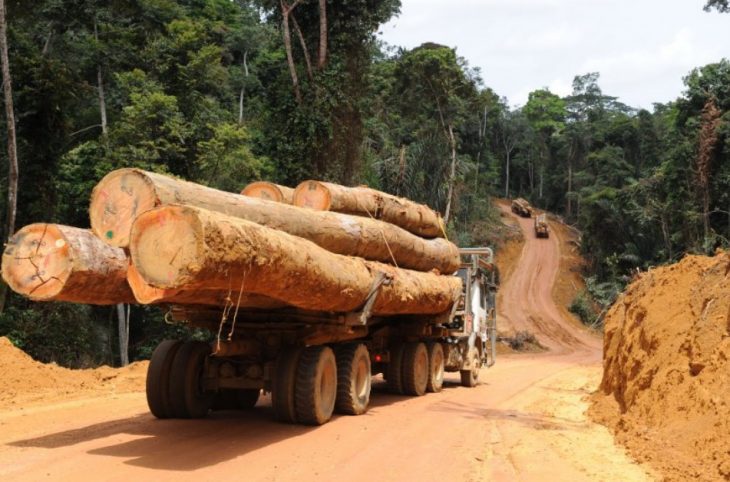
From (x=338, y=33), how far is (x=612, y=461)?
2123cm

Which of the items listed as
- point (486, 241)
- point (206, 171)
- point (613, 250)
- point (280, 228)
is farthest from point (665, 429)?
point (486, 241)

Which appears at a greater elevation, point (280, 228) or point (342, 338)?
point (280, 228)

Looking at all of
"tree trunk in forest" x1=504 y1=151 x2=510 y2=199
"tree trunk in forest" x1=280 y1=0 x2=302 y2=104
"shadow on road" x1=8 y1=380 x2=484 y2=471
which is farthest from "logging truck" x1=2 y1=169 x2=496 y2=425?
"tree trunk in forest" x1=504 y1=151 x2=510 y2=199

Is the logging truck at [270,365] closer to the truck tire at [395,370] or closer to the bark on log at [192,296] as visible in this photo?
the bark on log at [192,296]

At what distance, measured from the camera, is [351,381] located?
10.0 metres

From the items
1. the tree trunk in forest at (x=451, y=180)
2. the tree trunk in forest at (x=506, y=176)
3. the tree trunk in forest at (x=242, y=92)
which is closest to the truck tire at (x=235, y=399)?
the tree trunk in forest at (x=451, y=180)

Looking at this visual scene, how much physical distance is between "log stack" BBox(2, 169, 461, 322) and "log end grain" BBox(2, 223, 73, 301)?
0.03ft

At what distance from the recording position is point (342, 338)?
995cm

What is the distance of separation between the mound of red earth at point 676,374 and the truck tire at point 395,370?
141 inches

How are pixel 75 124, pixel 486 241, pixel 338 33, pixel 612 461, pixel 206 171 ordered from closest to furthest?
pixel 612 461, pixel 206 171, pixel 338 33, pixel 75 124, pixel 486 241

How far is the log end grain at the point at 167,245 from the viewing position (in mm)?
5859

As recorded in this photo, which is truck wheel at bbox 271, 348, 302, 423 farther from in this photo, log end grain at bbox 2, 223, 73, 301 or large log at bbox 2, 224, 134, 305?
log end grain at bbox 2, 223, 73, 301

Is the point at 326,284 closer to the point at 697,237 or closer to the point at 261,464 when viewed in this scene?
the point at 261,464

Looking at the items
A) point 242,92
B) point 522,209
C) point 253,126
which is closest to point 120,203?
point 253,126
